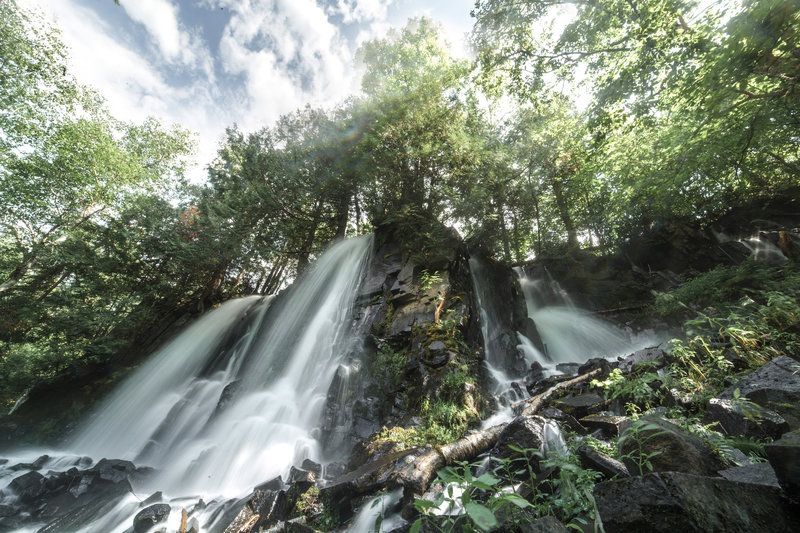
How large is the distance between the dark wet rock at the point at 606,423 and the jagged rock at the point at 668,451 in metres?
1.04

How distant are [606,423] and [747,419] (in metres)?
1.40

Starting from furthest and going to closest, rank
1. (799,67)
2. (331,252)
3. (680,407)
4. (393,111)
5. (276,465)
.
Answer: (331,252) < (393,111) < (276,465) < (799,67) < (680,407)

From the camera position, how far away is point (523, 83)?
32.5ft

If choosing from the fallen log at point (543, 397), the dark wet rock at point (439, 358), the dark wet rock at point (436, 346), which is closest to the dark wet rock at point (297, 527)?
the fallen log at point (543, 397)

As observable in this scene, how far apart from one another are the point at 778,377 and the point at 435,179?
1280 centimetres

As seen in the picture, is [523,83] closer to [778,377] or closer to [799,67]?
[799,67]

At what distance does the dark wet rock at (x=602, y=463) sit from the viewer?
2098 millimetres

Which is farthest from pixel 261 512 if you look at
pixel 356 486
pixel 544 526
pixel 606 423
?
pixel 606 423

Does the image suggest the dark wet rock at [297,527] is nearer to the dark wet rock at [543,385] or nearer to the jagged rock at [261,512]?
the jagged rock at [261,512]

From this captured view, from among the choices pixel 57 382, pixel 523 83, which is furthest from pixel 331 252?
pixel 57 382

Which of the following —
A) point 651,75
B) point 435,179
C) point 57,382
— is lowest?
point 57,382

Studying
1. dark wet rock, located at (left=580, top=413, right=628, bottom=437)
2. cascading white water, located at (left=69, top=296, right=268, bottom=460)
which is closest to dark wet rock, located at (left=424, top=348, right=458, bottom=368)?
dark wet rock, located at (left=580, top=413, right=628, bottom=437)

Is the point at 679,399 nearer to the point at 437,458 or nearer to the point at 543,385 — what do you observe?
the point at 437,458

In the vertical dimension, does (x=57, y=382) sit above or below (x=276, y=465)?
above
